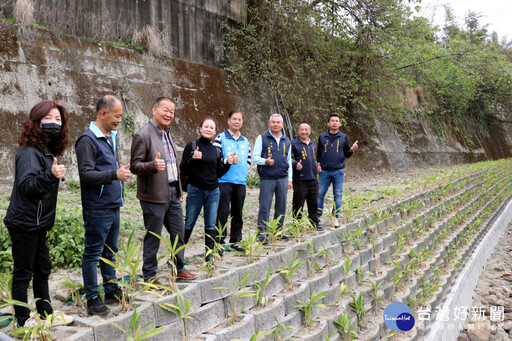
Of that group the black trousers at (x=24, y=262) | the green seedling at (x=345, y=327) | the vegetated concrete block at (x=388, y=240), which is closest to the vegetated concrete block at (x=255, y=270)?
the green seedling at (x=345, y=327)

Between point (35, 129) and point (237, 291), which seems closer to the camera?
point (35, 129)

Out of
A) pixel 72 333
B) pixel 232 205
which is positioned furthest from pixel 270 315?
pixel 232 205

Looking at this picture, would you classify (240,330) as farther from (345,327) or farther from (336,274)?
(336,274)

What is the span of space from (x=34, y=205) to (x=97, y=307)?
0.74 metres

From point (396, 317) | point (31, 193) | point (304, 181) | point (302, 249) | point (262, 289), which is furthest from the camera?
point (304, 181)

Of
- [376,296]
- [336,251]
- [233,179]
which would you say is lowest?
[376,296]

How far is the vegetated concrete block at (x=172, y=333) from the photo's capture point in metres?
2.35

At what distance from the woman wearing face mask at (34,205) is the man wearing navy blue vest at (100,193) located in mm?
188

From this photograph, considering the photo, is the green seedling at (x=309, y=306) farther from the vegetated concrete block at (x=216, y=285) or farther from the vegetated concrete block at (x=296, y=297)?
the vegetated concrete block at (x=216, y=285)

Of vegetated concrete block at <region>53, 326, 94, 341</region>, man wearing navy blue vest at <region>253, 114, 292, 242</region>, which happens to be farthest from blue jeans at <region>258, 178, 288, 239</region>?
vegetated concrete block at <region>53, 326, 94, 341</region>

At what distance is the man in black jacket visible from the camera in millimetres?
2949

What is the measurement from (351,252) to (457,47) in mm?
16395

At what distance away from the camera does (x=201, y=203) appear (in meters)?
3.97

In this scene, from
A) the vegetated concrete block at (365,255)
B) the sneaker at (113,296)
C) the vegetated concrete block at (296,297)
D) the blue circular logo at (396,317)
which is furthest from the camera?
the vegetated concrete block at (365,255)
